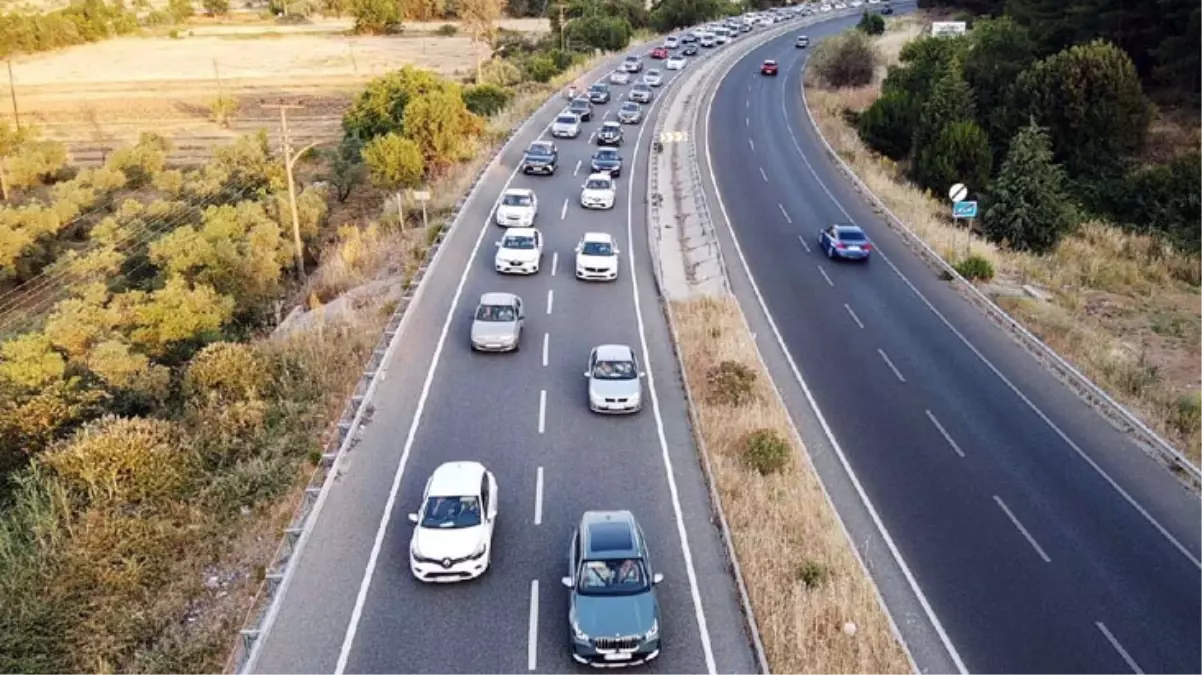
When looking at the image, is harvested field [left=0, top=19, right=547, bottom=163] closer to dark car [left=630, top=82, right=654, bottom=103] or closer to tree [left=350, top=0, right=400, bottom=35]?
tree [left=350, top=0, right=400, bottom=35]

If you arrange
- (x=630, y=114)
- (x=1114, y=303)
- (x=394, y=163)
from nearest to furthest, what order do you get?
1. (x=1114, y=303)
2. (x=394, y=163)
3. (x=630, y=114)

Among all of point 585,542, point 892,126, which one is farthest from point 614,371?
point 892,126

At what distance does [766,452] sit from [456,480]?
735 centimetres

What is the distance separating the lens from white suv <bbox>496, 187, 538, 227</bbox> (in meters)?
39.7

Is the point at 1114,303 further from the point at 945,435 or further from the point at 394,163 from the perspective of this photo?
the point at 394,163

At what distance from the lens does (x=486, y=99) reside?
70750mm

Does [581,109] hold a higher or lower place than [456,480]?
higher

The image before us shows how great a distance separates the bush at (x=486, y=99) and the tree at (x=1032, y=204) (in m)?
37.9

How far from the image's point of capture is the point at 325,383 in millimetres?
25438

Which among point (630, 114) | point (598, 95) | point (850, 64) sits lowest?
point (630, 114)

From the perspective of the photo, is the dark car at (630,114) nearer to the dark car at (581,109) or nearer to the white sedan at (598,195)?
the dark car at (581,109)

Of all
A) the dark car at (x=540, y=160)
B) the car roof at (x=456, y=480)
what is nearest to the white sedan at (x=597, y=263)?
the car roof at (x=456, y=480)

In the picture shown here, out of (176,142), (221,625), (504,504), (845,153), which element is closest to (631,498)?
(504,504)

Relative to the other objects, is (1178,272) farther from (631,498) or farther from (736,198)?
(631,498)
